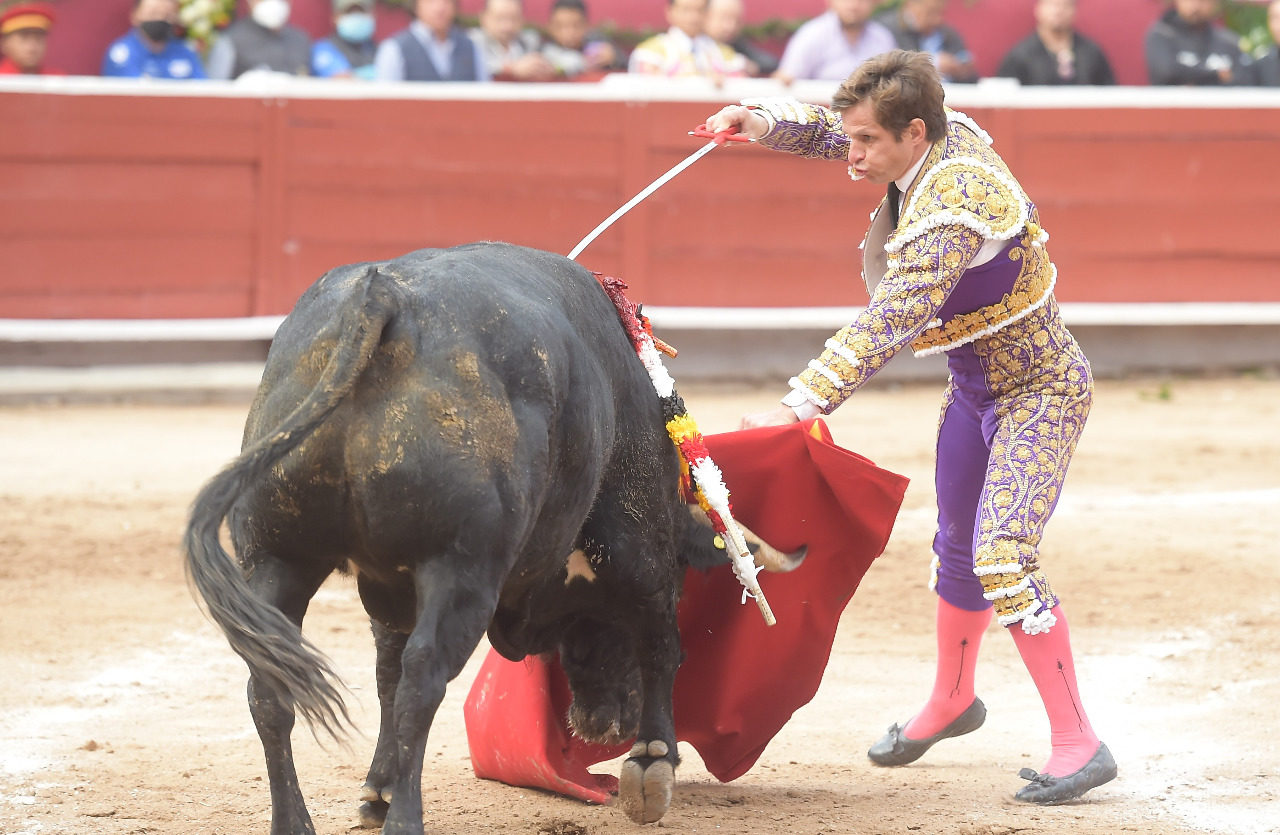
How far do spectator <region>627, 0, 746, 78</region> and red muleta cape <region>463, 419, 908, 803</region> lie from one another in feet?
18.1

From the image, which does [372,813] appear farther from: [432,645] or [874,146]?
[874,146]

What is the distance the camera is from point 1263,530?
5285mm

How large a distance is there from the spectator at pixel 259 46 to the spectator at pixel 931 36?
305 cm

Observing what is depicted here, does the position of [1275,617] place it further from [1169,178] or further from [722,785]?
[1169,178]

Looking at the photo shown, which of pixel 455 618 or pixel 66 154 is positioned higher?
pixel 455 618

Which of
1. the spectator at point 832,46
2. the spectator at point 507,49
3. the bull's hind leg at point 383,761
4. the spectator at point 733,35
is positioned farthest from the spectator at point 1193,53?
the bull's hind leg at point 383,761

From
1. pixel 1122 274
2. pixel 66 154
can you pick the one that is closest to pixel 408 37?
pixel 66 154

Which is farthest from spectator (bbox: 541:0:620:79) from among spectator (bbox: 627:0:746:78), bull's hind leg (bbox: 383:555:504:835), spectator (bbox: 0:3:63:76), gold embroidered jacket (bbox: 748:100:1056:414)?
bull's hind leg (bbox: 383:555:504:835)

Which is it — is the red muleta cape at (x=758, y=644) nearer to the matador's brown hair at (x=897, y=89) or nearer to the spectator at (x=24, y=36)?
the matador's brown hair at (x=897, y=89)

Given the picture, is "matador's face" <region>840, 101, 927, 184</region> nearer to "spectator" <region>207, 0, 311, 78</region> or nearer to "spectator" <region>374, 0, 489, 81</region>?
"spectator" <region>374, 0, 489, 81</region>

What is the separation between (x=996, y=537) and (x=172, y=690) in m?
1.88

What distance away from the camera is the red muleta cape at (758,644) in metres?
3.04

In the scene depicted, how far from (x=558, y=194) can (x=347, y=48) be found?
1346 mm

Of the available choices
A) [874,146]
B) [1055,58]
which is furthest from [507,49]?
[874,146]
